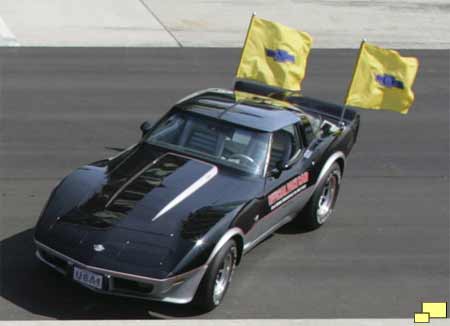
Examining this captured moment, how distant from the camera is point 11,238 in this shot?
33.6 ft

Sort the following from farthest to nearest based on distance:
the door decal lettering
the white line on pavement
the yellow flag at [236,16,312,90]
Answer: the white line on pavement → the yellow flag at [236,16,312,90] → the door decal lettering

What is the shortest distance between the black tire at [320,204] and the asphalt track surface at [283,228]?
0.13 m

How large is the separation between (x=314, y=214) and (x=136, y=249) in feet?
10.0

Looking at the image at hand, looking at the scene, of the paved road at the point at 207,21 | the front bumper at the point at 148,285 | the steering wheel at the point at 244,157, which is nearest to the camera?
the front bumper at the point at 148,285

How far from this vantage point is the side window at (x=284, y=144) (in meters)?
10.3

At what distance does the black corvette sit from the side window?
12 millimetres

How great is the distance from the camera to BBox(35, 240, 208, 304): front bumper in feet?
27.2

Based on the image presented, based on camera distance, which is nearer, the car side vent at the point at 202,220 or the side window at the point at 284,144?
the car side vent at the point at 202,220

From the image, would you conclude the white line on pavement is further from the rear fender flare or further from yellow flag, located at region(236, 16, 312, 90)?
the rear fender flare

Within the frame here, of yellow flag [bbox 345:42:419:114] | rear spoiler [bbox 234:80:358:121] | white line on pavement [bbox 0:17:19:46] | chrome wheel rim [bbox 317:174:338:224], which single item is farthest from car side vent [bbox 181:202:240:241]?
white line on pavement [bbox 0:17:19:46]

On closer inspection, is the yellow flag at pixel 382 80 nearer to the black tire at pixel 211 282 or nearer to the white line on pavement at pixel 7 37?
the black tire at pixel 211 282

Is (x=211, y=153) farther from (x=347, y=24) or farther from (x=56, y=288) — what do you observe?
(x=347, y=24)
